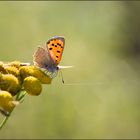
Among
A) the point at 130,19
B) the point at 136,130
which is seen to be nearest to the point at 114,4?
the point at 130,19

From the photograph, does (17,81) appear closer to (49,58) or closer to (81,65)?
(49,58)

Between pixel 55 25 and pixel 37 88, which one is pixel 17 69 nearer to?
pixel 37 88

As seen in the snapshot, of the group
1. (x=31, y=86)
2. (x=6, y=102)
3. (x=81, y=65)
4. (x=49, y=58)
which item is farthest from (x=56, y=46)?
(x=81, y=65)

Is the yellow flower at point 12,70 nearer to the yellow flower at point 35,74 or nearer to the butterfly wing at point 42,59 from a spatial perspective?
the yellow flower at point 35,74

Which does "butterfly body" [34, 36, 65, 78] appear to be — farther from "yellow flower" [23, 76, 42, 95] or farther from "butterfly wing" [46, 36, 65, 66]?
"yellow flower" [23, 76, 42, 95]

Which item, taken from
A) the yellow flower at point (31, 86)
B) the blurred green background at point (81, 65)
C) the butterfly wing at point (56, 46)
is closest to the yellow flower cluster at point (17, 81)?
the yellow flower at point (31, 86)

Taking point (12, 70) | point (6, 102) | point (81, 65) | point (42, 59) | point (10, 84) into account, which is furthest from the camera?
point (81, 65)

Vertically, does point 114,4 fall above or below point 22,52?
below
